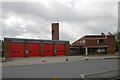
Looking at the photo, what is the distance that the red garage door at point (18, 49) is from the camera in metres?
59.1

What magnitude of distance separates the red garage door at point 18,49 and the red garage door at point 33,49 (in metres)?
2.24

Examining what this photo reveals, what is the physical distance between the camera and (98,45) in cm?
8738

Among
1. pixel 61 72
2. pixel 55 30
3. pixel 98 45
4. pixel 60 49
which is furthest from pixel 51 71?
pixel 98 45

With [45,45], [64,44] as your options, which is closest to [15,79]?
[45,45]

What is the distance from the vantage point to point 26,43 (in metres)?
62.1

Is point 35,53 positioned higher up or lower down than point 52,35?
lower down

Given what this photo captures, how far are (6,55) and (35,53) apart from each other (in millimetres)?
8564

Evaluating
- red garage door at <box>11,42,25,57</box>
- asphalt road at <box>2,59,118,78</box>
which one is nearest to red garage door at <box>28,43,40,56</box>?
red garage door at <box>11,42,25,57</box>

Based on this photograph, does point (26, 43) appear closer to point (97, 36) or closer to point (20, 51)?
point (20, 51)

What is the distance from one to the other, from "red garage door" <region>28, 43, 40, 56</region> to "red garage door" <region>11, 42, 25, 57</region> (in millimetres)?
2244

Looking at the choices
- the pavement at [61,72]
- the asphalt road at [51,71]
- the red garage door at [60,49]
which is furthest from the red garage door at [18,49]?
the pavement at [61,72]

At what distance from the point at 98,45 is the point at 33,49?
2994 centimetres

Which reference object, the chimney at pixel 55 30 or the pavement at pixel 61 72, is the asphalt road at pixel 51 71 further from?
the chimney at pixel 55 30

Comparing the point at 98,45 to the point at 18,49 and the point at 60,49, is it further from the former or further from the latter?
the point at 18,49
